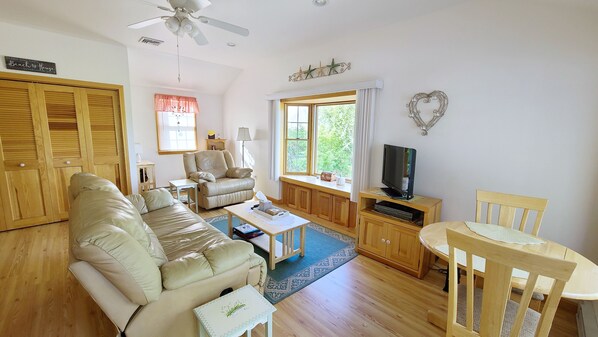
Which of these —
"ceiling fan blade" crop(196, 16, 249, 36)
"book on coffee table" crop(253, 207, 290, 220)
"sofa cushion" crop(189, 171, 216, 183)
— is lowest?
"book on coffee table" crop(253, 207, 290, 220)

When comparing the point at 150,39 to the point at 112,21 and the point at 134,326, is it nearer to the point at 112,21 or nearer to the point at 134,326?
the point at 112,21

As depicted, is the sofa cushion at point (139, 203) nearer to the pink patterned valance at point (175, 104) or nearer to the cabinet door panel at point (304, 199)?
the cabinet door panel at point (304, 199)

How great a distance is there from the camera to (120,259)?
120cm

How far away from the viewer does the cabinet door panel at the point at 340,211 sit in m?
3.68

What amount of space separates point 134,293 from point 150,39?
362cm

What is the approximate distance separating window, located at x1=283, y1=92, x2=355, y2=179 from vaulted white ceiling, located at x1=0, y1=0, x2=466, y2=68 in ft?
3.57

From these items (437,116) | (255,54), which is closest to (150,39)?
(255,54)

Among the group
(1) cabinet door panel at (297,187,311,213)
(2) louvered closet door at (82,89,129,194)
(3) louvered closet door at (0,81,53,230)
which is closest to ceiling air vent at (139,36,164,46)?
(2) louvered closet door at (82,89,129,194)

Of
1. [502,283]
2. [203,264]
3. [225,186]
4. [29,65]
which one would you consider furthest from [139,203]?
[502,283]

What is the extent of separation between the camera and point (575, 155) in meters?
2.03

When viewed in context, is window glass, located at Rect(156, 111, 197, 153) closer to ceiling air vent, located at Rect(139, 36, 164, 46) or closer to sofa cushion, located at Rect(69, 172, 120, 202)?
ceiling air vent, located at Rect(139, 36, 164, 46)

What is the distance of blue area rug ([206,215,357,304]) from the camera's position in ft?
7.56

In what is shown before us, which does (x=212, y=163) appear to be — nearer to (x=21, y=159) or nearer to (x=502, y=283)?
(x=21, y=159)

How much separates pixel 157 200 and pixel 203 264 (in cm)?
184
